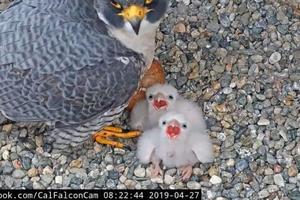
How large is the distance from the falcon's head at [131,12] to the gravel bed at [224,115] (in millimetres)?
692

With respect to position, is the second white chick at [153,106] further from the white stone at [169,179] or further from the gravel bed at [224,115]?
the white stone at [169,179]

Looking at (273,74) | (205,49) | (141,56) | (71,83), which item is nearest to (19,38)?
(71,83)

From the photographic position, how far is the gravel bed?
3424 millimetres

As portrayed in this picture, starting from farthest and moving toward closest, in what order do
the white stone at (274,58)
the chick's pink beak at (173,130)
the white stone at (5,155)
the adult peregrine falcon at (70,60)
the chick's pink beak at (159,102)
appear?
1. the white stone at (274,58)
2. the white stone at (5,155)
3. the chick's pink beak at (159,102)
4. the chick's pink beak at (173,130)
5. the adult peregrine falcon at (70,60)

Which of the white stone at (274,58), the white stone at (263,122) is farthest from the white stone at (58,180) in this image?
the white stone at (274,58)

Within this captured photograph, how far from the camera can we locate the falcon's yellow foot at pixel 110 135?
3.54 meters

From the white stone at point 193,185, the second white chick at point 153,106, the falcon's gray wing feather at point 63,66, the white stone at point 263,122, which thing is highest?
the falcon's gray wing feather at point 63,66

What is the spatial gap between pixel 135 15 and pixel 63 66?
0.41 m

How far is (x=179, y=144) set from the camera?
3.33 m

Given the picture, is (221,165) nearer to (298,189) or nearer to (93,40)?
(298,189)

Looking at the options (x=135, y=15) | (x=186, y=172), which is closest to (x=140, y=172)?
(x=186, y=172)

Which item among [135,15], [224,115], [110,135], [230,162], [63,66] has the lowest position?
[230,162]

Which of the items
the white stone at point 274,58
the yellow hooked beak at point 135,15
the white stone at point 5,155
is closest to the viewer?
the yellow hooked beak at point 135,15

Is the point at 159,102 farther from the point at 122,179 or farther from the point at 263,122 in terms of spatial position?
the point at 263,122
